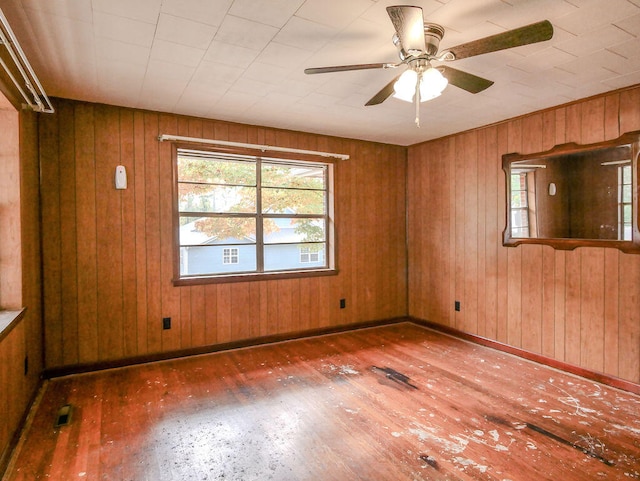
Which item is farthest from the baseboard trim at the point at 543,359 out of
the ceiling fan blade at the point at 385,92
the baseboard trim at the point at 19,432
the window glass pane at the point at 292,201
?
the baseboard trim at the point at 19,432

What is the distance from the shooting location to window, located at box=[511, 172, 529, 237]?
11.8 feet

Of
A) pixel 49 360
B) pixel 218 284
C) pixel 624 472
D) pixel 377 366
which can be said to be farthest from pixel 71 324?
pixel 624 472

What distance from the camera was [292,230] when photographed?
4312 millimetres

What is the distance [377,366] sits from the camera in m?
3.38

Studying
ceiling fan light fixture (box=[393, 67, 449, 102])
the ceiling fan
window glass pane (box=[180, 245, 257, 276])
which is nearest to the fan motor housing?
the ceiling fan

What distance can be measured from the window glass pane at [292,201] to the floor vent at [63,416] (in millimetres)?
2480

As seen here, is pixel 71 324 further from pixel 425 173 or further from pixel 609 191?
pixel 609 191

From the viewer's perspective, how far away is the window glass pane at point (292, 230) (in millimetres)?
4121

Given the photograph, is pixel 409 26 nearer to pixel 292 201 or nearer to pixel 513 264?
pixel 292 201

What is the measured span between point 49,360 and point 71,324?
333 mm

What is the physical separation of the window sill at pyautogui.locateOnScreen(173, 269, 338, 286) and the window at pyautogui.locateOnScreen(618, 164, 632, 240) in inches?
111

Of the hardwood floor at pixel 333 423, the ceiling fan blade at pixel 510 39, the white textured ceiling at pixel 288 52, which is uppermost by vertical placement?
the white textured ceiling at pixel 288 52

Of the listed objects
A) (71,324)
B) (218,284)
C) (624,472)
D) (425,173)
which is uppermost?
(425,173)

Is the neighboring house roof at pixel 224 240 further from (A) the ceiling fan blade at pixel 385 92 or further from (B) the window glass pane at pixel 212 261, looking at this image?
(A) the ceiling fan blade at pixel 385 92
